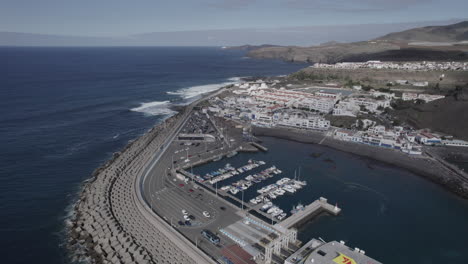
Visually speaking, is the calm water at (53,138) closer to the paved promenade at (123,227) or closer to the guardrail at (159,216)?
the paved promenade at (123,227)

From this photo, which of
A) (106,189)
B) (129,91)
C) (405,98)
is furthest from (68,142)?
(405,98)

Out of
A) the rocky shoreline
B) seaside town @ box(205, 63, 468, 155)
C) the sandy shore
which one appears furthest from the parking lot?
seaside town @ box(205, 63, 468, 155)

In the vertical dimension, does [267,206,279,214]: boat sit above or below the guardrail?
below

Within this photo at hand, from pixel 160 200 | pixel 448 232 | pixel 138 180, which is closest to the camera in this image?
pixel 448 232

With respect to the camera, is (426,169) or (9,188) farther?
(426,169)

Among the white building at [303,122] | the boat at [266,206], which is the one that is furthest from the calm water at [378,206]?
the white building at [303,122]

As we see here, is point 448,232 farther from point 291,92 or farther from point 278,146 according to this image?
point 291,92

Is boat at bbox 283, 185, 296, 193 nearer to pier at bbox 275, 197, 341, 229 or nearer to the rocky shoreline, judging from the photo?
pier at bbox 275, 197, 341, 229
